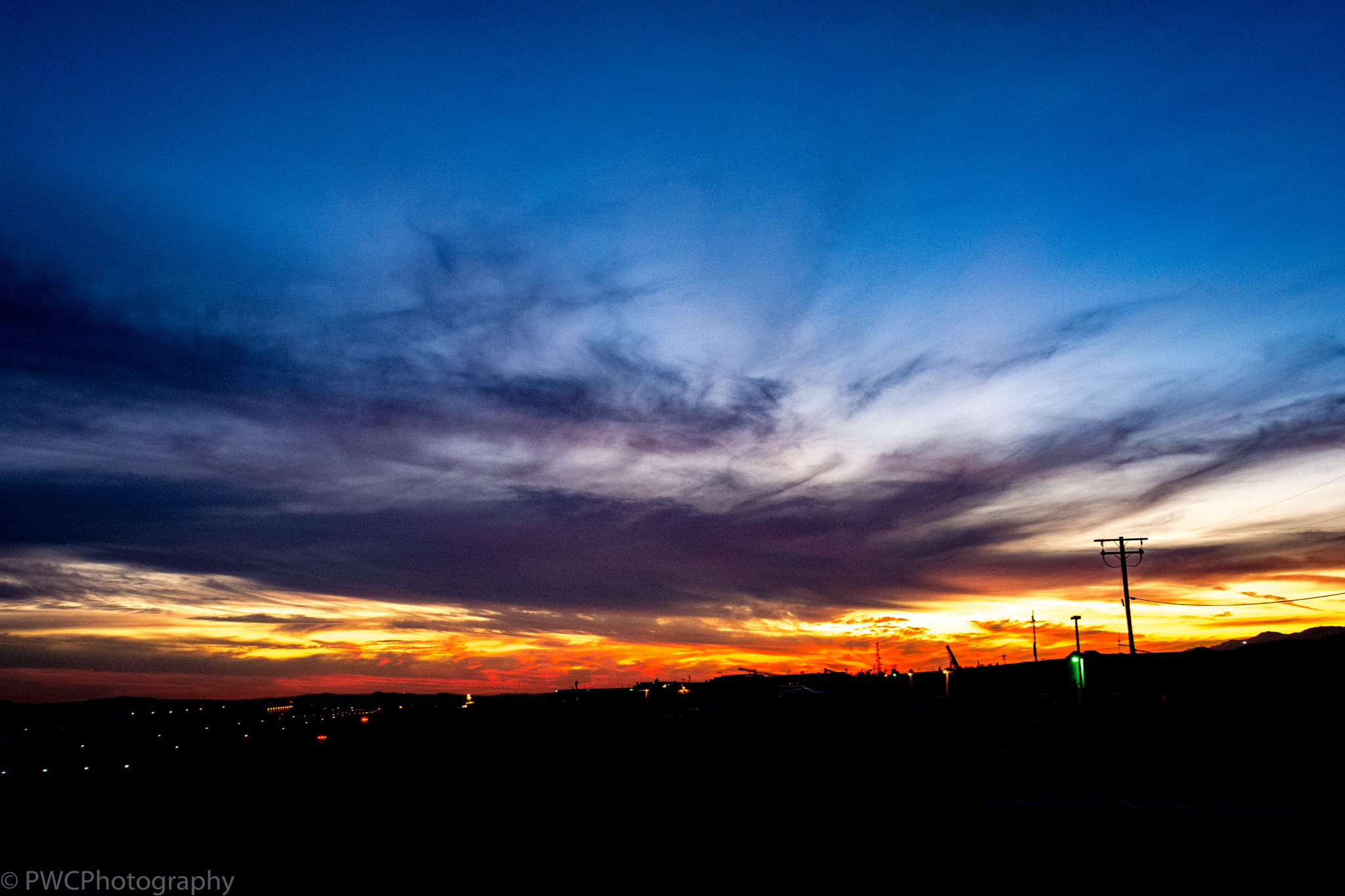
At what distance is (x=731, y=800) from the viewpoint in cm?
2456

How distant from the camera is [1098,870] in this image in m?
11.1

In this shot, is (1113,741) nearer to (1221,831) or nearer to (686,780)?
(686,780)

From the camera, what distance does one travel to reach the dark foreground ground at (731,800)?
1211cm

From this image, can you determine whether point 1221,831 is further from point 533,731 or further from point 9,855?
point 533,731

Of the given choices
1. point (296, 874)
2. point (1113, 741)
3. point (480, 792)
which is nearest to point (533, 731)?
Result: point (480, 792)

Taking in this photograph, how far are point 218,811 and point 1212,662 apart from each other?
99.1 meters

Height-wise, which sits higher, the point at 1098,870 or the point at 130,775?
the point at 1098,870

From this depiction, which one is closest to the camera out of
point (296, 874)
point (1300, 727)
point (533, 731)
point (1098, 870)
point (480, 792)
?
point (1098, 870)

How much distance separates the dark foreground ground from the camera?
39.7 feet

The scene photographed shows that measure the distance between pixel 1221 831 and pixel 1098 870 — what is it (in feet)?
6.71

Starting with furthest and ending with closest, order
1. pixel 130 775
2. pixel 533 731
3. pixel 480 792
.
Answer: pixel 533 731
pixel 130 775
pixel 480 792

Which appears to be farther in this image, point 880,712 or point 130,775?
point 880,712

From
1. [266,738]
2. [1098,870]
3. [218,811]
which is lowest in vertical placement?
[266,738]

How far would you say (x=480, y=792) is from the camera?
98.7 ft
